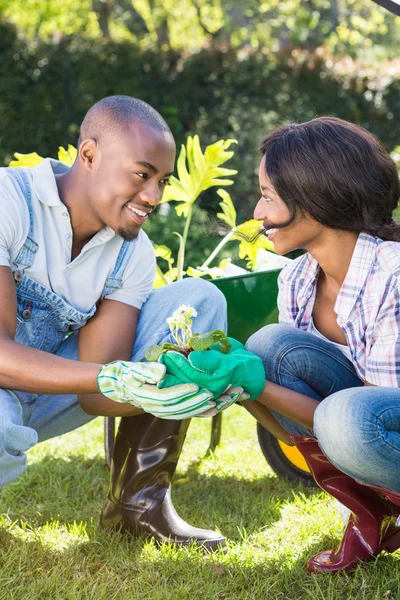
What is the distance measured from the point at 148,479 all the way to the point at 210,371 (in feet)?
1.95

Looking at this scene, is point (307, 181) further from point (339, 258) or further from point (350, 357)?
point (350, 357)

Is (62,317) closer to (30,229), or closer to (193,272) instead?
(30,229)

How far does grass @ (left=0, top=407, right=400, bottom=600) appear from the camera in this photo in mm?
1839

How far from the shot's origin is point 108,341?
2.15 metres

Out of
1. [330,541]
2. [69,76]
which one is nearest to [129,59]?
[69,76]

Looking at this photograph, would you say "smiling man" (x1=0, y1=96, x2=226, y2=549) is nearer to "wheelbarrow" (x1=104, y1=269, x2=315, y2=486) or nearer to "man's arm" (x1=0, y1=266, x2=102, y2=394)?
"man's arm" (x1=0, y1=266, x2=102, y2=394)

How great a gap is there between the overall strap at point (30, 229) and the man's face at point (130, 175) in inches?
6.6

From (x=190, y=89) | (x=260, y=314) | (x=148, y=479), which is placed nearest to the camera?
(x=148, y=479)

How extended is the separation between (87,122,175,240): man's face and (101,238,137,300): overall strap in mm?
104

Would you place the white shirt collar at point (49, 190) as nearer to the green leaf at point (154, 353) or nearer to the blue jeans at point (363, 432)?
the green leaf at point (154, 353)

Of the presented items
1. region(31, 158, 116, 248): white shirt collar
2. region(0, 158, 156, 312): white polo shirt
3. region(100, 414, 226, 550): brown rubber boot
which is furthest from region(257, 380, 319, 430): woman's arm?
region(31, 158, 116, 248): white shirt collar

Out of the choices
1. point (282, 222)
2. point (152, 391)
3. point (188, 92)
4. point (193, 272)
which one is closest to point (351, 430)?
point (152, 391)

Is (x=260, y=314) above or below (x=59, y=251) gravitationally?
below

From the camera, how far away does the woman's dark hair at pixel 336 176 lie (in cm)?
197
